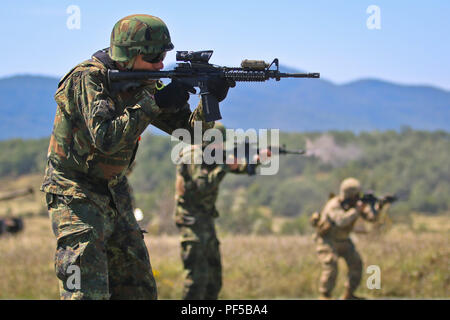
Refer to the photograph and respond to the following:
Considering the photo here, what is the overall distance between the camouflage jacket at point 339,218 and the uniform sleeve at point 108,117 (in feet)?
16.1

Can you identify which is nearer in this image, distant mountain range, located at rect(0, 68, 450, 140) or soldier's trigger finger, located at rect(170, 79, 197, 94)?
soldier's trigger finger, located at rect(170, 79, 197, 94)

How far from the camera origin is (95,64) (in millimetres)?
4707

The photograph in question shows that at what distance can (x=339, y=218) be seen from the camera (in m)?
9.00

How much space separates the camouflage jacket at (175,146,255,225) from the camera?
7.72 meters

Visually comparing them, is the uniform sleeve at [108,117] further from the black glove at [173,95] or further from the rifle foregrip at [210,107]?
the rifle foregrip at [210,107]

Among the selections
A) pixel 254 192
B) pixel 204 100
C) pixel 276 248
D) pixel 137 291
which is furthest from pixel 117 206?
pixel 254 192

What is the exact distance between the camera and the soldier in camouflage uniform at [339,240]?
9031 mm

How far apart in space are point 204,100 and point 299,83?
266 feet

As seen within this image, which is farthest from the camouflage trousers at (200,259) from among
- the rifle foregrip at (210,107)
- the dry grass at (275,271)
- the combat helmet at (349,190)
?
the rifle foregrip at (210,107)

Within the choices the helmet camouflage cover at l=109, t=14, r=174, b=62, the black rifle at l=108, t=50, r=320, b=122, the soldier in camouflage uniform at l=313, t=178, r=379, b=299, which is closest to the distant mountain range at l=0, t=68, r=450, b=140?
the soldier in camouflage uniform at l=313, t=178, r=379, b=299

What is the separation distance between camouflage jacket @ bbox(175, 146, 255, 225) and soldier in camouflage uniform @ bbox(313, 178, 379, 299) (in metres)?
1.74

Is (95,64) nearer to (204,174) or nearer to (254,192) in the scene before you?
(204,174)

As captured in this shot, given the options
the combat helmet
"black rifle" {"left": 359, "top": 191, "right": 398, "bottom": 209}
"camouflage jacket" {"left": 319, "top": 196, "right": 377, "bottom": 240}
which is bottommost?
"camouflage jacket" {"left": 319, "top": 196, "right": 377, "bottom": 240}

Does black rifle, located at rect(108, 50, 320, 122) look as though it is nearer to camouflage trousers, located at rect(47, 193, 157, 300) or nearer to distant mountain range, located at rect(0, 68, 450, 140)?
camouflage trousers, located at rect(47, 193, 157, 300)
